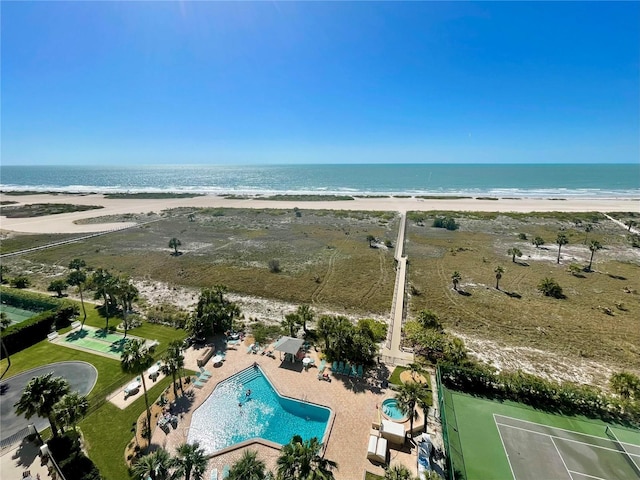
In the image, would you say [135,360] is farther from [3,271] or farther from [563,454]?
[3,271]

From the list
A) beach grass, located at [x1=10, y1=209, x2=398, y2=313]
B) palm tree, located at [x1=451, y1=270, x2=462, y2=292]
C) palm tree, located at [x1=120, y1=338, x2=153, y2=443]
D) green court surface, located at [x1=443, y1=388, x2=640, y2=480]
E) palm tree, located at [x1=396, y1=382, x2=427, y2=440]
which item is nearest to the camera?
green court surface, located at [x1=443, y1=388, x2=640, y2=480]

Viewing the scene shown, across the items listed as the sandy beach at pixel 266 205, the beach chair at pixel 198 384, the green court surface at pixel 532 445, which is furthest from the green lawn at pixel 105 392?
the sandy beach at pixel 266 205

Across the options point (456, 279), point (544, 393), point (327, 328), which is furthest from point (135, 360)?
point (456, 279)

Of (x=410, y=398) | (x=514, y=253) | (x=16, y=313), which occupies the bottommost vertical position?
(x=16, y=313)

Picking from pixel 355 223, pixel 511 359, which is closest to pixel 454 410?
pixel 511 359

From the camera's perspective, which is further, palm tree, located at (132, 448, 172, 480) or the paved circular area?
the paved circular area

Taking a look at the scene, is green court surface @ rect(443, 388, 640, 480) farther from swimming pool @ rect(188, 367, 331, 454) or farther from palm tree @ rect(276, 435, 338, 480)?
swimming pool @ rect(188, 367, 331, 454)

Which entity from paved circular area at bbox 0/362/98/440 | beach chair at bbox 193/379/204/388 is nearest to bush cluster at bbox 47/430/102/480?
paved circular area at bbox 0/362/98/440
